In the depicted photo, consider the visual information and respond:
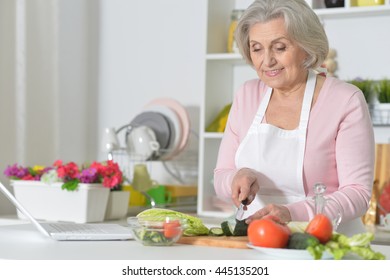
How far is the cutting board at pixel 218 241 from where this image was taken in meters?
1.67

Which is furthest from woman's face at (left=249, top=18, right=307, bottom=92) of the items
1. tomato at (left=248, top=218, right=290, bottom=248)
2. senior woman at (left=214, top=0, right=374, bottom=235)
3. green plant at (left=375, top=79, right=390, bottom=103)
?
green plant at (left=375, top=79, right=390, bottom=103)

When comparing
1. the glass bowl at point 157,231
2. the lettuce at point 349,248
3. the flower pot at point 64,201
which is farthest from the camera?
the flower pot at point 64,201

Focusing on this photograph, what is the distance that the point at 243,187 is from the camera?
1957 mm

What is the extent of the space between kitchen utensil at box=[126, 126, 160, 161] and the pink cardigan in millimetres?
1375

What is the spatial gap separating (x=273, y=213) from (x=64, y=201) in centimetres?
159

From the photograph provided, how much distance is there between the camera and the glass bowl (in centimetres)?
163

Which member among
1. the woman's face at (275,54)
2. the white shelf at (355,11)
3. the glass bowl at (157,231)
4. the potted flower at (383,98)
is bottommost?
the glass bowl at (157,231)

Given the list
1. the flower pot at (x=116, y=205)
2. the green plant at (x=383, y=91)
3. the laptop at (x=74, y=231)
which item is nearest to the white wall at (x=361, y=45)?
the green plant at (x=383, y=91)

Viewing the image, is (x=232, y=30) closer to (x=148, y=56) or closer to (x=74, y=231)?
(x=148, y=56)

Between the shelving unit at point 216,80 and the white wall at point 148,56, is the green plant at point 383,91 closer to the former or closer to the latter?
the shelving unit at point 216,80

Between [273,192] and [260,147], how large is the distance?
0.46 ft

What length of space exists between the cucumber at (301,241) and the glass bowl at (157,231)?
0.28 m

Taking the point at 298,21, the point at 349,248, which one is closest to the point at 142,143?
the point at 298,21

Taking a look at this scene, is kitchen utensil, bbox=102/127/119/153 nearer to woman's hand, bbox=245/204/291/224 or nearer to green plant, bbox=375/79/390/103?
green plant, bbox=375/79/390/103
